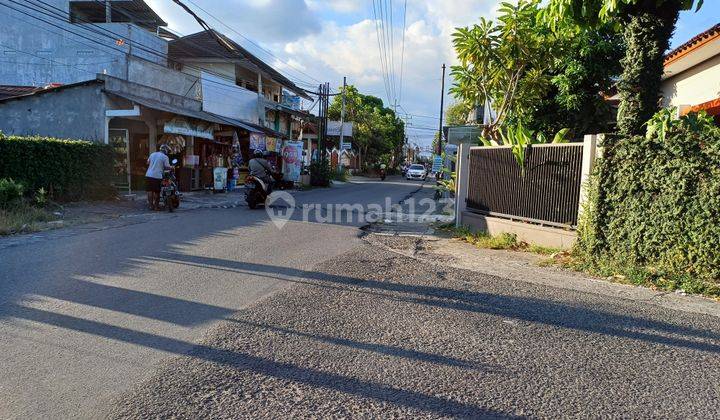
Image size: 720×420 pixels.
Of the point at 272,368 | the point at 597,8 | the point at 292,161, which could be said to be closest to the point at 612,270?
the point at 597,8

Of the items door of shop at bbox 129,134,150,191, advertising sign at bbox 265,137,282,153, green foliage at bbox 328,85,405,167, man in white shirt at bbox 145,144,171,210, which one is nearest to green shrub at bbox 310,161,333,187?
advertising sign at bbox 265,137,282,153

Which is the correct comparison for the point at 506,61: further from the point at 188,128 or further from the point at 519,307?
the point at 188,128

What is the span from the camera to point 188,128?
19031 mm

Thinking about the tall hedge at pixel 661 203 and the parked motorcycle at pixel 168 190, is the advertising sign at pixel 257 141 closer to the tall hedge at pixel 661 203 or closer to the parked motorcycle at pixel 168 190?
the parked motorcycle at pixel 168 190

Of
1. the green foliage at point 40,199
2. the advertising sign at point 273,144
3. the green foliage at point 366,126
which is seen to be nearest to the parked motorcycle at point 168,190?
the green foliage at point 40,199

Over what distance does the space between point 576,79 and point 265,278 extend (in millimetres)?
9232

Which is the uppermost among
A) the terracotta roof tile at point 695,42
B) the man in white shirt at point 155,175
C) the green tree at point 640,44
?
the terracotta roof tile at point 695,42

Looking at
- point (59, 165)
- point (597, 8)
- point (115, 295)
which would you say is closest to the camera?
point (115, 295)

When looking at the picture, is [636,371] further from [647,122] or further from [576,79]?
[576,79]

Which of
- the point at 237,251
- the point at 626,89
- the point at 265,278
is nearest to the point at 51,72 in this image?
the point at 237,251

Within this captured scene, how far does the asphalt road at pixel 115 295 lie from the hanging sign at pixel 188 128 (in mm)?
8505

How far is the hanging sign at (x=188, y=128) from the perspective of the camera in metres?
17.9

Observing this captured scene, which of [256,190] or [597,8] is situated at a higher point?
[597,8]

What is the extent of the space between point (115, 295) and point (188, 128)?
1489 cm
